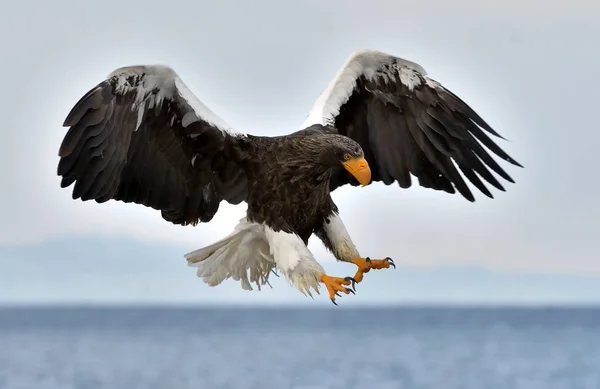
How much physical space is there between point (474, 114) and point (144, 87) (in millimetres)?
2596

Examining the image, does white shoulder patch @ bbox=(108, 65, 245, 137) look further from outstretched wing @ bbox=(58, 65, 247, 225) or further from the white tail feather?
the white tail feather

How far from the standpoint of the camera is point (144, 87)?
870cm

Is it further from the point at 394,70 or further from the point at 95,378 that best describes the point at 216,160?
the point at 95,378

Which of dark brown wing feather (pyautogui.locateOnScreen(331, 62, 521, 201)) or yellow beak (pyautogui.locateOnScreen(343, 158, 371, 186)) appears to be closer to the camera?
yellow beak (pyautogui.locateOnScreen(343, 158, 371, 186))

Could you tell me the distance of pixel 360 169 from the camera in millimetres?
8305

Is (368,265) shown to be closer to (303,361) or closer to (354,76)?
(354,76)

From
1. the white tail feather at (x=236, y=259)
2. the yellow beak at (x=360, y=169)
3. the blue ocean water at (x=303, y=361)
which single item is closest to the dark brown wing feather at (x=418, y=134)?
the white tail feather at (x=236, y=259)

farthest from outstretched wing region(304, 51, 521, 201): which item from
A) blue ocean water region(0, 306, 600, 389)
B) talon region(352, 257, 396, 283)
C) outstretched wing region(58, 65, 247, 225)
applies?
blue ocean water region(0, 306, 600, 389)

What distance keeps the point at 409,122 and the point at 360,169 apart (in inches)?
54.1

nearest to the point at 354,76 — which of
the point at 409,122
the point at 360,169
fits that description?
the point at 409,122

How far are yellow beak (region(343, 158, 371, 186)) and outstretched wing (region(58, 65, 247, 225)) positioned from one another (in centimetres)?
105

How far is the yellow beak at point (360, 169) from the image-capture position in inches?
325

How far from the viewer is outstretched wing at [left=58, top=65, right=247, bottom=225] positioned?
340 inches

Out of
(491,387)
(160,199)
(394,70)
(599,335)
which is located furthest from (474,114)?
(599,335)
